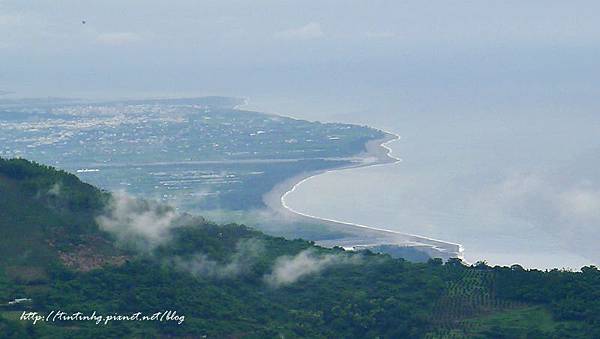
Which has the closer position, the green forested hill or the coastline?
the green forested hill

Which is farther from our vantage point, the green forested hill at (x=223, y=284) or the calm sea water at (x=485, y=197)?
the calm sea water at (x=485, y=197)

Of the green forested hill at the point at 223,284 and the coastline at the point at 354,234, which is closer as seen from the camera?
the green forested hill at the point at 223,284

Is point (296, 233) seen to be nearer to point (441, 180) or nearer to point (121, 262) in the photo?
point (441, 180)

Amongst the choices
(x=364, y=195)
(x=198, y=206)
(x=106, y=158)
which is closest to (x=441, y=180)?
(x=364, y=195)
